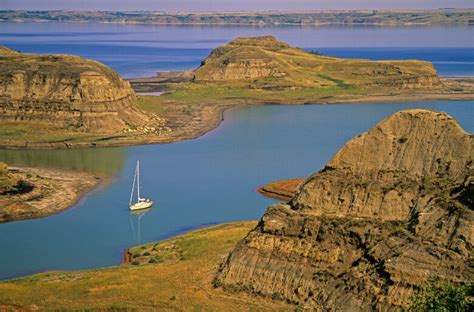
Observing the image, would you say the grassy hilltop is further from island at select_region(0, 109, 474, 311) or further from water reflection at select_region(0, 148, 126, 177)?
island at select_region(0, 109, 474, 311)

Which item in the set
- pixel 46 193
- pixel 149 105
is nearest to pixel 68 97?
pixel 149 105

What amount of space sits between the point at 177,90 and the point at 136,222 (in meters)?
90.8

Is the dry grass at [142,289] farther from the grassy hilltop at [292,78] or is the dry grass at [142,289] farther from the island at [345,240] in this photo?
the grassy hilltop at [292,78]

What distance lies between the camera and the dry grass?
3838 centimetres

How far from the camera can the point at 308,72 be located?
165250 millimetres

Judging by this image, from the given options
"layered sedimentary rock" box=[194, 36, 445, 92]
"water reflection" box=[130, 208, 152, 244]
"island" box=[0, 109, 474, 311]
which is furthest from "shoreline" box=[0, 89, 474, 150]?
"island" box=[0, 109, 474, 311]

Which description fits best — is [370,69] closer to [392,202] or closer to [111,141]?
[111,141]

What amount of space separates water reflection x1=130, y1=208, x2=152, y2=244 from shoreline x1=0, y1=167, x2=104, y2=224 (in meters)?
5.74

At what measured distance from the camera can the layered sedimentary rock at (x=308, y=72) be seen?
157 meters

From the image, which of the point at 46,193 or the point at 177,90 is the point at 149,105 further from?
the point at 46,193

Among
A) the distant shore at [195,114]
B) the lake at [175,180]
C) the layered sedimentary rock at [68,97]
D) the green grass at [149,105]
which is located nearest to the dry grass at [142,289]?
the lake at [175,180]

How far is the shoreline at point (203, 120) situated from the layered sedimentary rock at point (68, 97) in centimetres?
583

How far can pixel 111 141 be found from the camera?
324 ft

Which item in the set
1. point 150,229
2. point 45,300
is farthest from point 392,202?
point 150,229
